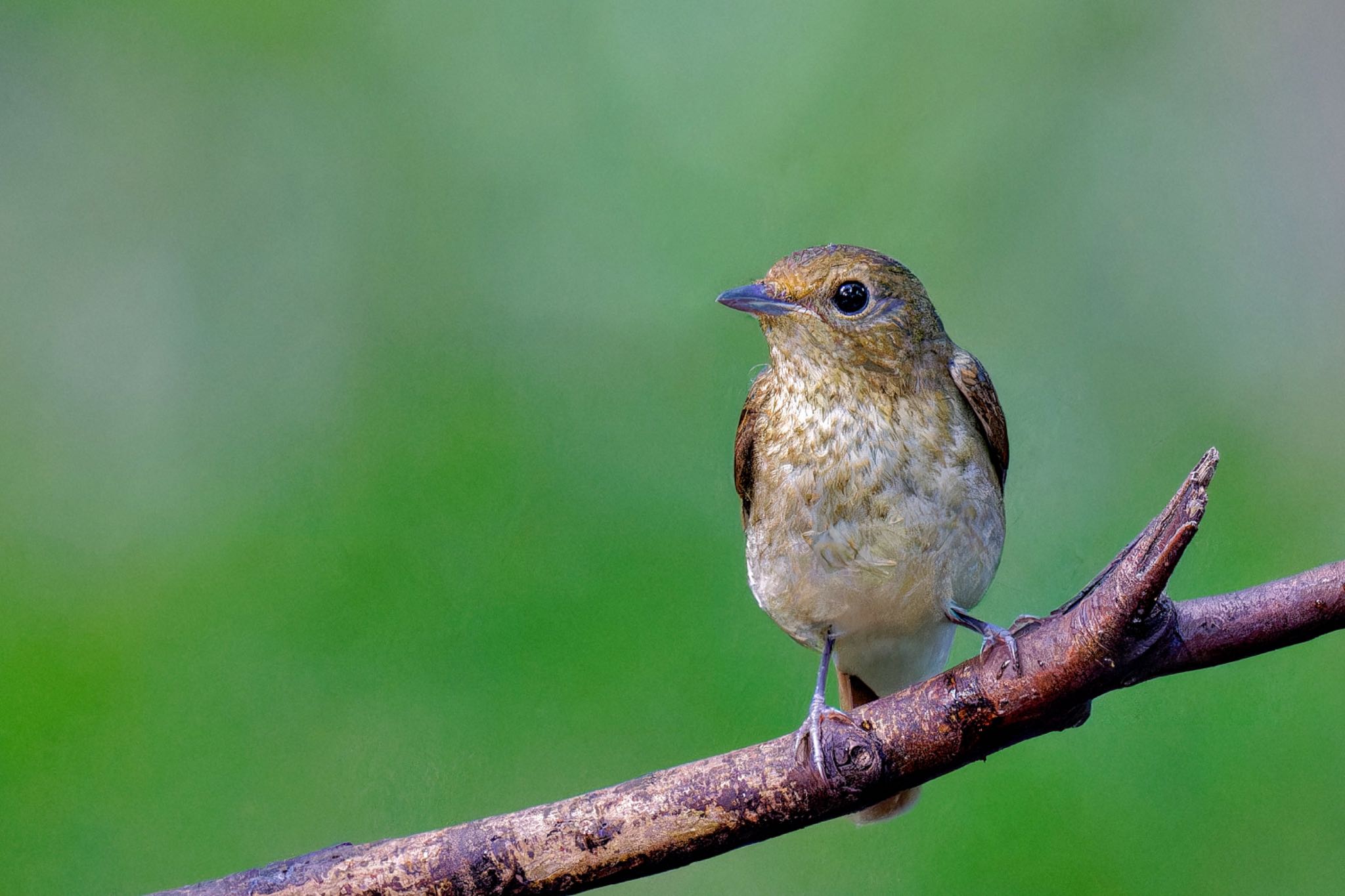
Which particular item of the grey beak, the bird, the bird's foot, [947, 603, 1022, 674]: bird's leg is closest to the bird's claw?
[947, 603, 1022, 674]: bird's leg

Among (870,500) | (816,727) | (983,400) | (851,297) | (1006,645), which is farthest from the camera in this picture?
(983,400)

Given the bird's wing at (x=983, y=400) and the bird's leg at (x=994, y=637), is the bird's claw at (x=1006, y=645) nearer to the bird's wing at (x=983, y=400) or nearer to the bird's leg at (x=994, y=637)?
the bird's leg at (x=994, y=637)

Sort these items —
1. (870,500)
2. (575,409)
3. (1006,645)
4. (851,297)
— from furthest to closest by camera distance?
(575,409) → (851,297) → (870,500) → (1006,645)

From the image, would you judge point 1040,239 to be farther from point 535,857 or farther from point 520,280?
point 535,857

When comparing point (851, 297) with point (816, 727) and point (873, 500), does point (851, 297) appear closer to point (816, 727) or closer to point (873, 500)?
point (873, 500)

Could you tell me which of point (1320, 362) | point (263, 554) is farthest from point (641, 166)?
point (1320, 362)

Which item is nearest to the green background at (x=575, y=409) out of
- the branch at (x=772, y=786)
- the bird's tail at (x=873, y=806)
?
the bird's tail at (x=873, y=806)

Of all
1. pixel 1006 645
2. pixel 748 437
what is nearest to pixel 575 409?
pixel 748 437
